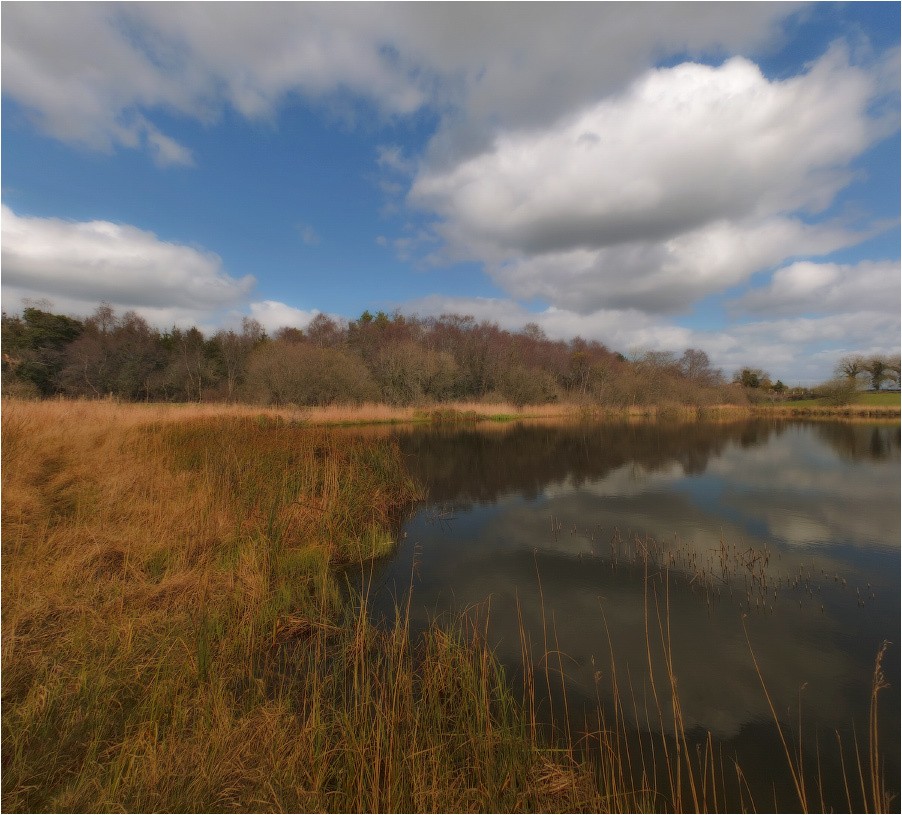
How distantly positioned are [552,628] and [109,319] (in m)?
56.1

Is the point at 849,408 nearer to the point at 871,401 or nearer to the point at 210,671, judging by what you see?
the point at 871,401

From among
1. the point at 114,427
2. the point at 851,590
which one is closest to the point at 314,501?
the point at 114,427

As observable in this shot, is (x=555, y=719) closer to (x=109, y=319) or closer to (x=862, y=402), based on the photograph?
(x=862, y=402)

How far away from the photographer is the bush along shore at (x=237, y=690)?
7.82 ft

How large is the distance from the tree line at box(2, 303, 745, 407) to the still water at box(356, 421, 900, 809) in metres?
22.0

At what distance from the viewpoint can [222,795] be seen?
7.38 ft

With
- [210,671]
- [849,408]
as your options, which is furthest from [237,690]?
[849,408]

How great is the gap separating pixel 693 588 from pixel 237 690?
591cm

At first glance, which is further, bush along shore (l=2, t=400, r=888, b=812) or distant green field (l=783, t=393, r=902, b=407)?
distant green field (l=783, t=393, r=902, b=407)

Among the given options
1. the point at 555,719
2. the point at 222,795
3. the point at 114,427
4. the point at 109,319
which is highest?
the point at 109,319

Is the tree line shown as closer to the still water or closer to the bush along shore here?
the still water

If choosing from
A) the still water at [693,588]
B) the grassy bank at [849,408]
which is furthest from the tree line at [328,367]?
the still water at [693,588]

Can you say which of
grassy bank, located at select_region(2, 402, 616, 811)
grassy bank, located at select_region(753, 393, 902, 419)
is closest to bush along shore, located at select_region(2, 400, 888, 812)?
grassy bank, located at select_region(2, 402, 616, 811)

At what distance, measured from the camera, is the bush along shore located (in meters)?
2.38
